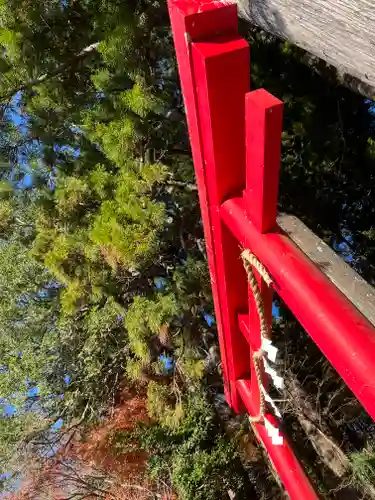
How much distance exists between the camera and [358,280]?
0.72m

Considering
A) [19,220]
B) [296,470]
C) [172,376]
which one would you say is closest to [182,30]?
[296,470]

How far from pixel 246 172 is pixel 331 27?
0.26 m

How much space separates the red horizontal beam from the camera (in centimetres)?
60

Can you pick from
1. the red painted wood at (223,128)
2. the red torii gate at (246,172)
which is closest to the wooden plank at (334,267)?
the red torii gate at (246,172)

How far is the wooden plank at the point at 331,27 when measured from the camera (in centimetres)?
62

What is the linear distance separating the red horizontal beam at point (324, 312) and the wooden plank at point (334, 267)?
0.02 m

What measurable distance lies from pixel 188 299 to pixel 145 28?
1.13 m

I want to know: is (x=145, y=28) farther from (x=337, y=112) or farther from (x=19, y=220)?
(x=19, y=220)

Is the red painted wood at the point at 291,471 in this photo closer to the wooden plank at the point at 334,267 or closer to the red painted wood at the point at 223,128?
the red painted wood at the point at 223,128

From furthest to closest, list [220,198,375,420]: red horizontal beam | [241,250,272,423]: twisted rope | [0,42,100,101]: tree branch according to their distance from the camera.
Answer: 1. [0,42,100,101]: tree branch
2. [241,250,272,423]: twisted rope
3. [220,198,375,420]: red horizontal beam

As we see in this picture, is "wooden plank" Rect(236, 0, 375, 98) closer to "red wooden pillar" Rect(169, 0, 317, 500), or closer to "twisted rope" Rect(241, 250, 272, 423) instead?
"red wooden pillar" Rect(169, 0, 317, 500)

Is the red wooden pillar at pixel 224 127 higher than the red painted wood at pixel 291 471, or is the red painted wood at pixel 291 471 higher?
the red wooden pillar at pixel 224 127

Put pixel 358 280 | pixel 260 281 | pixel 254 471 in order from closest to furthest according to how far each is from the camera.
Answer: pixel 358 280
pixel 260 281
pixel 254 471

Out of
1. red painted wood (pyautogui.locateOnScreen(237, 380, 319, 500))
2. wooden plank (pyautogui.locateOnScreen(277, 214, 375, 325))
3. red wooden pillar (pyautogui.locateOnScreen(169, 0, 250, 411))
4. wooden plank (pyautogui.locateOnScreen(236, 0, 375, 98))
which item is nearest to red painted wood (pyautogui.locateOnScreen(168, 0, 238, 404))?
red wooden pillar (pyautogui.locateOnScreen(169, 0, 250, 411))
